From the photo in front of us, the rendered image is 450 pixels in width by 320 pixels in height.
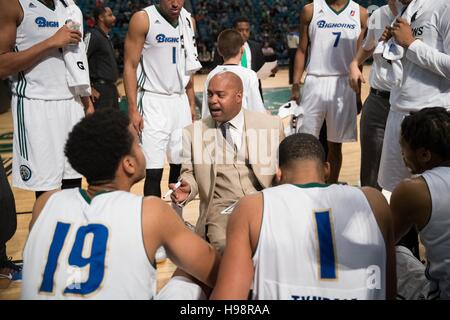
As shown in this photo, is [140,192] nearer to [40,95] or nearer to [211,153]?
[40,95]

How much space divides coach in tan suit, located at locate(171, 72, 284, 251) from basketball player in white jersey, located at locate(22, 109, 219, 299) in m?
0.99

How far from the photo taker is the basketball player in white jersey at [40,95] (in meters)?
3.57

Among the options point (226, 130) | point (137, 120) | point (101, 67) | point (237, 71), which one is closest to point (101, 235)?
point (226, 130)

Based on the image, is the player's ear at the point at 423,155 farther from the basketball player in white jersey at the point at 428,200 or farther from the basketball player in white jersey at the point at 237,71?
the basketball player in white jersey at the point at 237,71

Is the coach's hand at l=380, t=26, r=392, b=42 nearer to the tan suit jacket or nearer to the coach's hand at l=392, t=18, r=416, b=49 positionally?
the coach's hand at l=392, t=18, r=416, b=49

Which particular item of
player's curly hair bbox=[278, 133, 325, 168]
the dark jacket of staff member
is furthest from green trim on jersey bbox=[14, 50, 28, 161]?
the dark jacket of staff member

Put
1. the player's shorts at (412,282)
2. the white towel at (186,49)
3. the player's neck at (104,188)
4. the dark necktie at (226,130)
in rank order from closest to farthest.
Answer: the player's neck at (104,188) < the player's shorts at (412,282) < the dark necktie at (226,130) < the white towel at (186,49)

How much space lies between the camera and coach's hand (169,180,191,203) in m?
2.94

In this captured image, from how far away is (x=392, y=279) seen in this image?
2025 mm

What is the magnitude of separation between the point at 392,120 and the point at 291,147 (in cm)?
206

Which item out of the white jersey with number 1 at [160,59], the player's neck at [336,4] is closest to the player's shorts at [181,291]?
the white jersey with number 1 at [160,59]

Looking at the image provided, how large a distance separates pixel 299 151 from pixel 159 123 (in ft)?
7.79

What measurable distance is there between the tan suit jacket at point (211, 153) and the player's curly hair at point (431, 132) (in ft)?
3.15

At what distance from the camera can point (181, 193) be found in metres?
2.96
